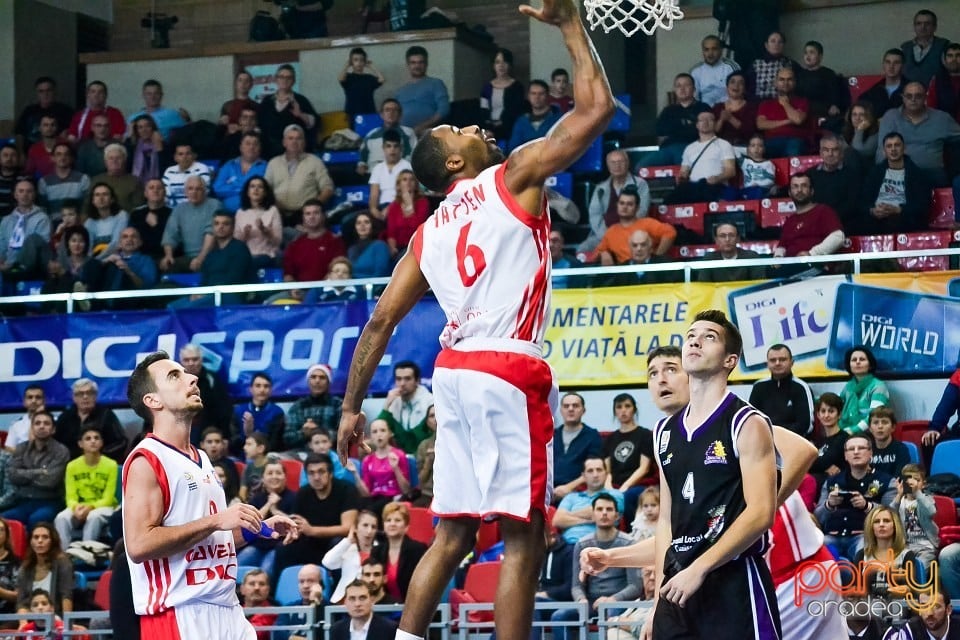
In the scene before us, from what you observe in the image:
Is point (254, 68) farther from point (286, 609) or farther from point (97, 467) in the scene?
point (286, 609)

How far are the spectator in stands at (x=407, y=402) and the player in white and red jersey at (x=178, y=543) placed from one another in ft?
23.4

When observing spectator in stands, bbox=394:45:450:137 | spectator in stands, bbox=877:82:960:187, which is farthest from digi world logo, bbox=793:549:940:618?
spectator in stands, bbox=394:45:450:137

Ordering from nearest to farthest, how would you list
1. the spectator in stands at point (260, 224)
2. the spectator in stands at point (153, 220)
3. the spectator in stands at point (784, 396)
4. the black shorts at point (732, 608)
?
the black shorts at point (732, 608) → the spectator in stands at point (784, 396) → the spectator in stands at point (260, 224) → the spectator in stands at point (153, 220)

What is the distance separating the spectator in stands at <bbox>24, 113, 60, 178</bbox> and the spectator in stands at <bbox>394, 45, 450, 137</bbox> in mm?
4497

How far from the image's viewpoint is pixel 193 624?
20.5 ft

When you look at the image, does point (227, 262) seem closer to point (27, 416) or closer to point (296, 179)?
point (296, 179)

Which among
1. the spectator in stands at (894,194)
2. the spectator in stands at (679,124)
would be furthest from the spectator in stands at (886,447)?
the spectator in stands at (679,124)

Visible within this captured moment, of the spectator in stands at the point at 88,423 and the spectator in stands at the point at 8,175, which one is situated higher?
the spectator in stands at the point at 8,175

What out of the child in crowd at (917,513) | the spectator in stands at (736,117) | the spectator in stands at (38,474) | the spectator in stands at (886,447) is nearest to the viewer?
the child in crowd at (917,513)

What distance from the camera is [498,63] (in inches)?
711

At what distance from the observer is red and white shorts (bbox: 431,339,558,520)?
18.4ft

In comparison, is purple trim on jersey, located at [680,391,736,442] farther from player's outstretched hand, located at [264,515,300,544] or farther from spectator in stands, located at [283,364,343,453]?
spectator in stands, located at [283,364,343,453]

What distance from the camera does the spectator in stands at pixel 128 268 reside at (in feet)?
52.8

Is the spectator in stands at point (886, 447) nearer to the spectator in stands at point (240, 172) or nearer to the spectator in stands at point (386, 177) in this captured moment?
the spectator in stands at point (386, 177)
